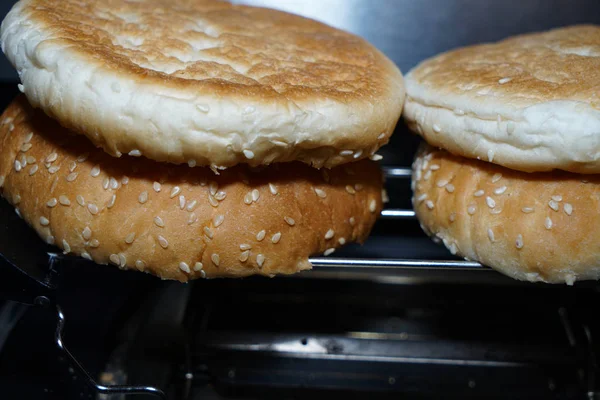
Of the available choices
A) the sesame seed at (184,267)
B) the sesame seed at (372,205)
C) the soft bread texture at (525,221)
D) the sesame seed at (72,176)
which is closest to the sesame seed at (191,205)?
the sesame seed at (184,267)

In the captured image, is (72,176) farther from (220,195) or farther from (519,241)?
(519,241)

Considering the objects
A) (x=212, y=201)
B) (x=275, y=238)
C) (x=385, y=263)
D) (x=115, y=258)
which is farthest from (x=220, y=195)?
(x=385, y=263)

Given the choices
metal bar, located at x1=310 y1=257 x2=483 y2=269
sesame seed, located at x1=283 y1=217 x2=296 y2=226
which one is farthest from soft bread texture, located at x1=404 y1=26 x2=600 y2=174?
sesame seed, located at x1=283 y1=217 x2=296 y2=226

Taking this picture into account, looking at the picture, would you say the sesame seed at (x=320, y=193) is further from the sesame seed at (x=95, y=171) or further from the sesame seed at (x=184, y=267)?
the sesame seed at (x=95, y=171)

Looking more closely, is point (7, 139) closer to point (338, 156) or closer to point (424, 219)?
point (338, 156)

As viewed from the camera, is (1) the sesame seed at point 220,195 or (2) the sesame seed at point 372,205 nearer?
(1) the sesame seed at point 220,195

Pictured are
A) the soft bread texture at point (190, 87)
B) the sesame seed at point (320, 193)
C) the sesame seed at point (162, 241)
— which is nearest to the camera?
the soft bread texture at point (190, 87)

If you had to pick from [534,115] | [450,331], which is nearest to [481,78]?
[534,115]

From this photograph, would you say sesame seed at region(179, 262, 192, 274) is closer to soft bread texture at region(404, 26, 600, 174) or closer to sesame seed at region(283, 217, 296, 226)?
sesame seed at region(283, 217, 296, 226)
